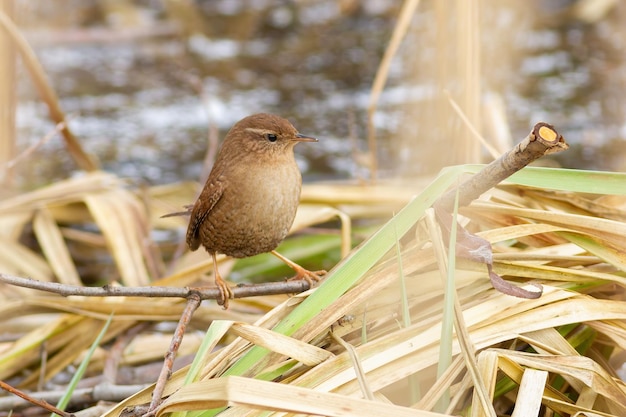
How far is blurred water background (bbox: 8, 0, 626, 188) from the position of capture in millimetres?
4902

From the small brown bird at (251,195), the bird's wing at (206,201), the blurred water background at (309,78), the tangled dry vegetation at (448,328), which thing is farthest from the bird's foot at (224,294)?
the blurred water background at (309,78)

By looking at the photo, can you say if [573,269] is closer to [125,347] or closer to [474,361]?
[474,361]

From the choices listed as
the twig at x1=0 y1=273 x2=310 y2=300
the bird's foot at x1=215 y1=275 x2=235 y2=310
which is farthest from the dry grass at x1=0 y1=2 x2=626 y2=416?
the bird's foot at x1=215 y1=275 x2=235 y2=310

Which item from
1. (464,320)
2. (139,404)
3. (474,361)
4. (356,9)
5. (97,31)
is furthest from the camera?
(356,9)

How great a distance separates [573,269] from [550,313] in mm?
184

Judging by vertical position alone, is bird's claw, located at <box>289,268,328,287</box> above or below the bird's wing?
below

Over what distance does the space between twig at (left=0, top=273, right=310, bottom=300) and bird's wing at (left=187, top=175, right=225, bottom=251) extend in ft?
1.18

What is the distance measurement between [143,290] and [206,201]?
28.2 inches

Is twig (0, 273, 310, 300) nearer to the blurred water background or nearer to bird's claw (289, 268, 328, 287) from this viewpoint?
bird's claw (289, 268, 328, 287)

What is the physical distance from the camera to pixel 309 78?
6.60 meters

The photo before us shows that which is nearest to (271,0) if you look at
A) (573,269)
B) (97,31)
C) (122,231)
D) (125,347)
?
(97,31)

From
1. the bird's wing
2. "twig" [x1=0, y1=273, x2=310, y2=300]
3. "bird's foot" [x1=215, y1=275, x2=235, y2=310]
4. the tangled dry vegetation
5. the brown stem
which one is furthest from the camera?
the bird's wing

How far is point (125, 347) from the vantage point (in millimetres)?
3117

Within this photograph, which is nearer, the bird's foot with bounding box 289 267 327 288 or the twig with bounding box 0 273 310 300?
the twig with bounding box 0 273 310 300
